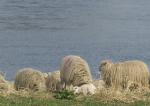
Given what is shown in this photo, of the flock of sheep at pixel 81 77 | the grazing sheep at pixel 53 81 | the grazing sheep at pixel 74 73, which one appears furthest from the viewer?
the grazing sheep at pixel 53 81

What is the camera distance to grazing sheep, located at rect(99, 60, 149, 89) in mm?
14260

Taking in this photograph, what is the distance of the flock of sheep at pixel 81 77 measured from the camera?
44.0 feet

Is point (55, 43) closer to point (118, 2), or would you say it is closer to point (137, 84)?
point (137, 84)

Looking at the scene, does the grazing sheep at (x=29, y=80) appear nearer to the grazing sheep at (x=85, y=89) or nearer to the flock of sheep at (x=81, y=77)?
the flock of sheep at (x=81, y=77)

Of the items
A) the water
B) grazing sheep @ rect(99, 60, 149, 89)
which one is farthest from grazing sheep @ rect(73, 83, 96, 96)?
the water

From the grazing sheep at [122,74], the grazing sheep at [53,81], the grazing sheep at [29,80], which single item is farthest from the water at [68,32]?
the grazing sheep at [122,74]

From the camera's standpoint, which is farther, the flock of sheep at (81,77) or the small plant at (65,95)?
the flock of sheep at (81,77)

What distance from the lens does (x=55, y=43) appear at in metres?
33.9

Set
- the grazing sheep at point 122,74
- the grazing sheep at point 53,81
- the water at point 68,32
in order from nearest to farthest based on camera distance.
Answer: the grazing sheep at point 122,74 < the grazing sheep at point 53,81 < the water at point 68,32

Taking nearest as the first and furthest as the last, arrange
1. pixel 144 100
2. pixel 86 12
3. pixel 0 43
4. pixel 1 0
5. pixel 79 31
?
pixel 144 100, pixel 0 43, pixel 79 31, pixel 86 12, pixel 1 0

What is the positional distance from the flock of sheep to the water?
A: 7.12 metres

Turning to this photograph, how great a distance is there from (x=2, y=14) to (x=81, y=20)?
6.23 meters

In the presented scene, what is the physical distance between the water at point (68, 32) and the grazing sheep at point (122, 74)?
7.20m

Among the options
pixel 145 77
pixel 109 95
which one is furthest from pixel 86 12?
pixel 109 95
